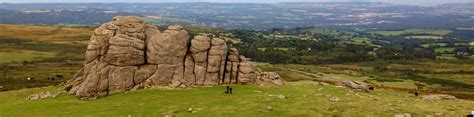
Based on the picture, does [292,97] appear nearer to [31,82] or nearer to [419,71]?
[31,82]

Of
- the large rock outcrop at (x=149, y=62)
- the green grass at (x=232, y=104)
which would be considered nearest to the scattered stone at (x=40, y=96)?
the green grass at (x=232, y=104)

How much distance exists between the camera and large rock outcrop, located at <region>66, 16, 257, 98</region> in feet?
186

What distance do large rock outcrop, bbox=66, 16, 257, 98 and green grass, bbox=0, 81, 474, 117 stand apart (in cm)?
243

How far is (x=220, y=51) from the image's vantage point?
62.9 meters

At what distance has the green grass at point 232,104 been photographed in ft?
143

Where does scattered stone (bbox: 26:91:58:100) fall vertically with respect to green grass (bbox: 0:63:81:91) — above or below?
above

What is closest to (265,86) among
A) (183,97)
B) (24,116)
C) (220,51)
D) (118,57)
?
(220,51)

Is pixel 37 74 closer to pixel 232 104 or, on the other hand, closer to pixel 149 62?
pixel 149 62

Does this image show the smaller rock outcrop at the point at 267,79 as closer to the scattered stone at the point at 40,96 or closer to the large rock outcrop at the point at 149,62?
the large rock outcrop at the point at 149,62

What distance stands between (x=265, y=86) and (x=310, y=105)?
1455 cm

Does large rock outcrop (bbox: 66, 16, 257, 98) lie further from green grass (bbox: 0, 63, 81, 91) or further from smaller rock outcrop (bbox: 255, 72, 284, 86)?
green grass (bbox: 0, 63, 81, 91)

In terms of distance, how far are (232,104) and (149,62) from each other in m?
16.9

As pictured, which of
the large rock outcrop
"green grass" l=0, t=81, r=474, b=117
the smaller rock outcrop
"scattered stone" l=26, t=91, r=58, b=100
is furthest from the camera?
the smaller rock outcrop

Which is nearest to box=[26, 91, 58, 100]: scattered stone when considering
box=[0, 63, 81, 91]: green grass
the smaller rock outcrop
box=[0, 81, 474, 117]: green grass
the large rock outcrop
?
box=[0, 81, 474, 117]: green grass
